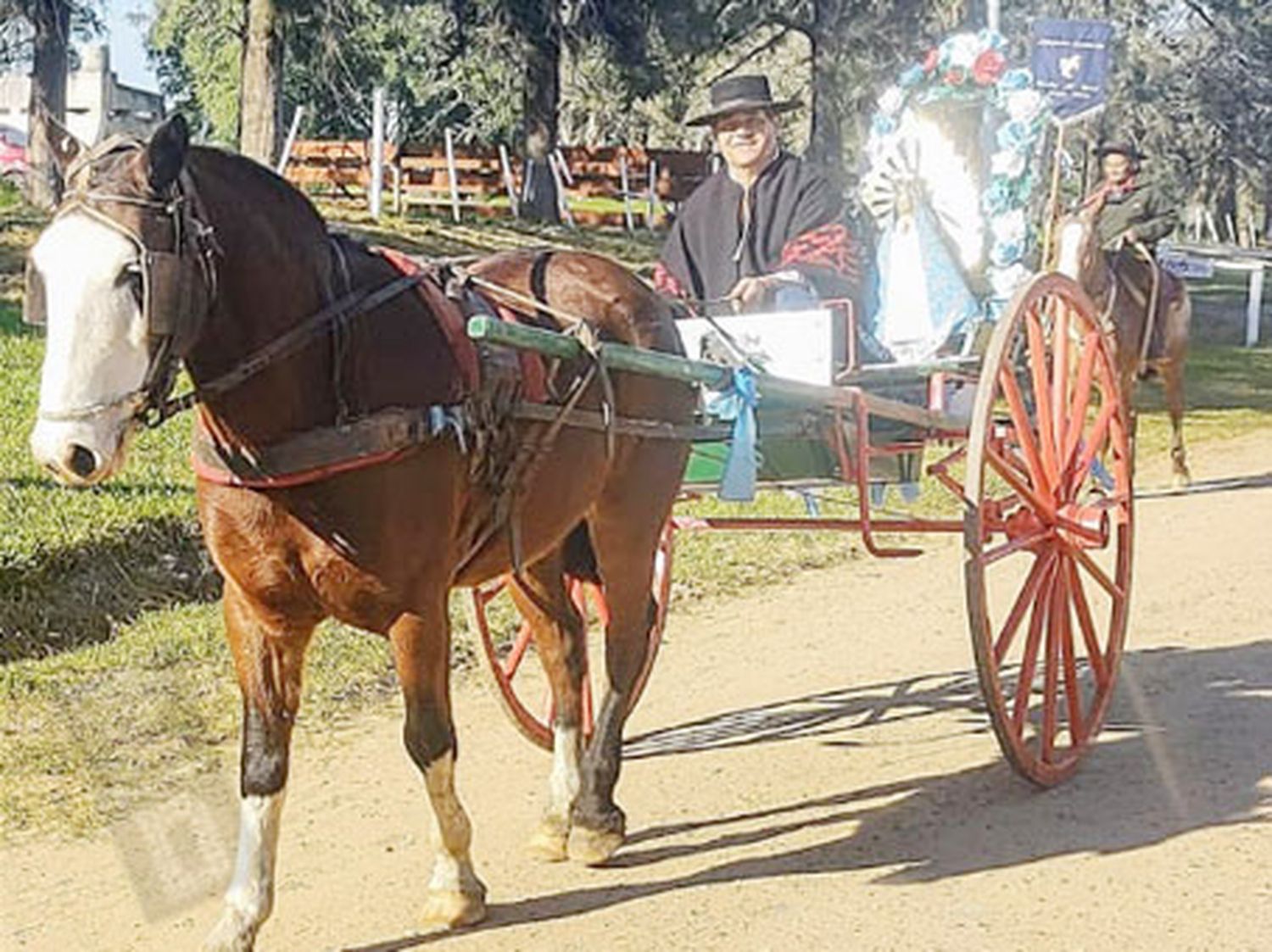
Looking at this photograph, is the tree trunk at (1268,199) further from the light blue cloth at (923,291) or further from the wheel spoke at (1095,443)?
the wheel spoke at (1095,443)

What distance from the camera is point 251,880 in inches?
193

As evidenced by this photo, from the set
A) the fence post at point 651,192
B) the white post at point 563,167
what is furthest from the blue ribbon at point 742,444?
the fence post at point 651,192

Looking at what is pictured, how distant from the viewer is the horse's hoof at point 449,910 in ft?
16.9

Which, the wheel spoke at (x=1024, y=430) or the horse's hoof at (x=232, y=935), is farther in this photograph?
the wheel spoke at (x=1024, y=430)

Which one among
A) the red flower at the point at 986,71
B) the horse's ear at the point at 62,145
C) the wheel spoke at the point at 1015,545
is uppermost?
the red flower at the point at 986,71

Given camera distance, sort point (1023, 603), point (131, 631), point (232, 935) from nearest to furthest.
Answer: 1. point (232, 935)
2. point (1023, 603)
3. point (131, 631)

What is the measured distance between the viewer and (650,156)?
3372 cm

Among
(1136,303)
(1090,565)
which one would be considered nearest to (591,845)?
(1090,565)

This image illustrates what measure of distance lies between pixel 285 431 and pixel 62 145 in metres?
0.84

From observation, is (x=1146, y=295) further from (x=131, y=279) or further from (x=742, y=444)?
(x=131, y=279)

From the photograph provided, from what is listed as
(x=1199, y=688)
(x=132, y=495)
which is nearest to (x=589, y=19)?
(x=132, y=495)

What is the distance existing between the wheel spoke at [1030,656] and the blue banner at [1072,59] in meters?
5.61

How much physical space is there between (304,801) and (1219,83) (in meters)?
43.2

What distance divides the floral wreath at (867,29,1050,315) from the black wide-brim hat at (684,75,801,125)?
1.41 metres
